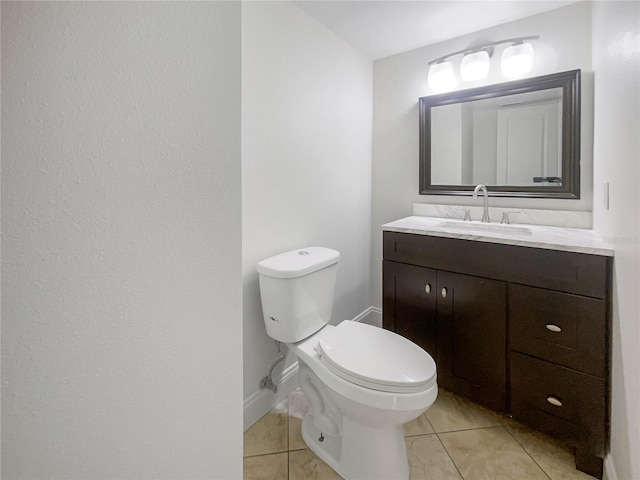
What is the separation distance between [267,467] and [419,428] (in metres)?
0.75

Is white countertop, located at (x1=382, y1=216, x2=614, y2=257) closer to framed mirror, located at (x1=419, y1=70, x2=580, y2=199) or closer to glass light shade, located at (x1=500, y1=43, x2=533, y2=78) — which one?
framed mirror, located at (x1=419, y1=70, x2=580, y2=199)

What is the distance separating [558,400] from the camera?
1.48 m

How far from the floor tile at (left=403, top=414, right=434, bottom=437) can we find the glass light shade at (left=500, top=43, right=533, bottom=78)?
1.96 m

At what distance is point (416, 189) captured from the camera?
2424 mm

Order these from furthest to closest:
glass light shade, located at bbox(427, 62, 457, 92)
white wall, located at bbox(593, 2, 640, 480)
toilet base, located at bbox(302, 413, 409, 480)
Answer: glass light shade, located at bbox(427, 62, 457, 92) → toilet base, located at bbox(302, 413, 409, 480) → white wall, located at bbox(593, 2, 640, 480)

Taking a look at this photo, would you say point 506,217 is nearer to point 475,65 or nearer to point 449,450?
point 475,65

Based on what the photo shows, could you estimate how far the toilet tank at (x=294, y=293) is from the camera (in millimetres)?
1562

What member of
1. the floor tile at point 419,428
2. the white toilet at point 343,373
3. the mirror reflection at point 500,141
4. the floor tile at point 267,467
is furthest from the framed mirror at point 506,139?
the floor tile at point 267,467

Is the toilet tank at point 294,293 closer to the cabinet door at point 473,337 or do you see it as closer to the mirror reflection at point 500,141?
the cabinet door at point 473,337

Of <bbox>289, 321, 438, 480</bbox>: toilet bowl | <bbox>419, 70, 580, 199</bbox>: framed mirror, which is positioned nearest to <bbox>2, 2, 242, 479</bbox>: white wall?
<bbox>289, 321, 438, 480</bbox>: toilet bowl

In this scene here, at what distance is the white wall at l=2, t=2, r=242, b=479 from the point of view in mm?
406

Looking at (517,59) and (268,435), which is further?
(517,59)

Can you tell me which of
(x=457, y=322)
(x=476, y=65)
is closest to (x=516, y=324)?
(x=457, y=322)

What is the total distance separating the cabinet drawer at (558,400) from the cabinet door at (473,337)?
0.08 m
